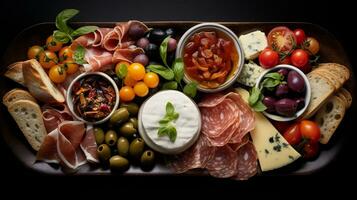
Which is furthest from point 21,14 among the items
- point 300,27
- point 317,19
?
point 317,19

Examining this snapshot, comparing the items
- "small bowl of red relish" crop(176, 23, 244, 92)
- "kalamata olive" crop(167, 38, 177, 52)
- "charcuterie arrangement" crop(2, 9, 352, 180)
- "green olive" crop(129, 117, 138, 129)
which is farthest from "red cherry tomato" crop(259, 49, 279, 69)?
"green olive" crop(129, 117, 138, 129)

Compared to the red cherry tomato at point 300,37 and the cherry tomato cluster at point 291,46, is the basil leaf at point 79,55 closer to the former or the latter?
the cherry tomato cluster at point 291,46

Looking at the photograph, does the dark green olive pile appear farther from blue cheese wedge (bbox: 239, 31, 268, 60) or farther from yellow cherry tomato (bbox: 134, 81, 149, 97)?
blue cheese wedge (bbox: 239, 31, 268, 60)

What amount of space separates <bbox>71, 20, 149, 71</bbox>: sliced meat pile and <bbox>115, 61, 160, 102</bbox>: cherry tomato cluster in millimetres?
58

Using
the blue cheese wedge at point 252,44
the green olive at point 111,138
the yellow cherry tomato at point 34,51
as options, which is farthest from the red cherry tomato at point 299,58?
the yellow cherry tomato at point 34,51

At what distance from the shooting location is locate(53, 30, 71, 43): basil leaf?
1.91 metres

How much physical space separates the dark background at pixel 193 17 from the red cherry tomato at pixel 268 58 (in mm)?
366

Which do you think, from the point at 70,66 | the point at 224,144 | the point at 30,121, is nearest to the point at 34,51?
the point at 70,66

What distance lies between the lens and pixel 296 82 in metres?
1.87

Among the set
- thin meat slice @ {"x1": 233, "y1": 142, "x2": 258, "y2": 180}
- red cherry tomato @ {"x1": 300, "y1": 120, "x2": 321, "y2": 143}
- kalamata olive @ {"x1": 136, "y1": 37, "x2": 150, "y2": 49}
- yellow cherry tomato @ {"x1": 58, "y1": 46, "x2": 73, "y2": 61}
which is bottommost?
thin meat slice @ {"x1": 233, "y1": 142, "x2": 258, "y2": 180}

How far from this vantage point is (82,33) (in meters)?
1.93

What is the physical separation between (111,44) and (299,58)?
0.87m

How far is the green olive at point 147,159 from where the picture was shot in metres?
1.86

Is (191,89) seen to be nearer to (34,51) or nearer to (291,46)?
(291,46)
